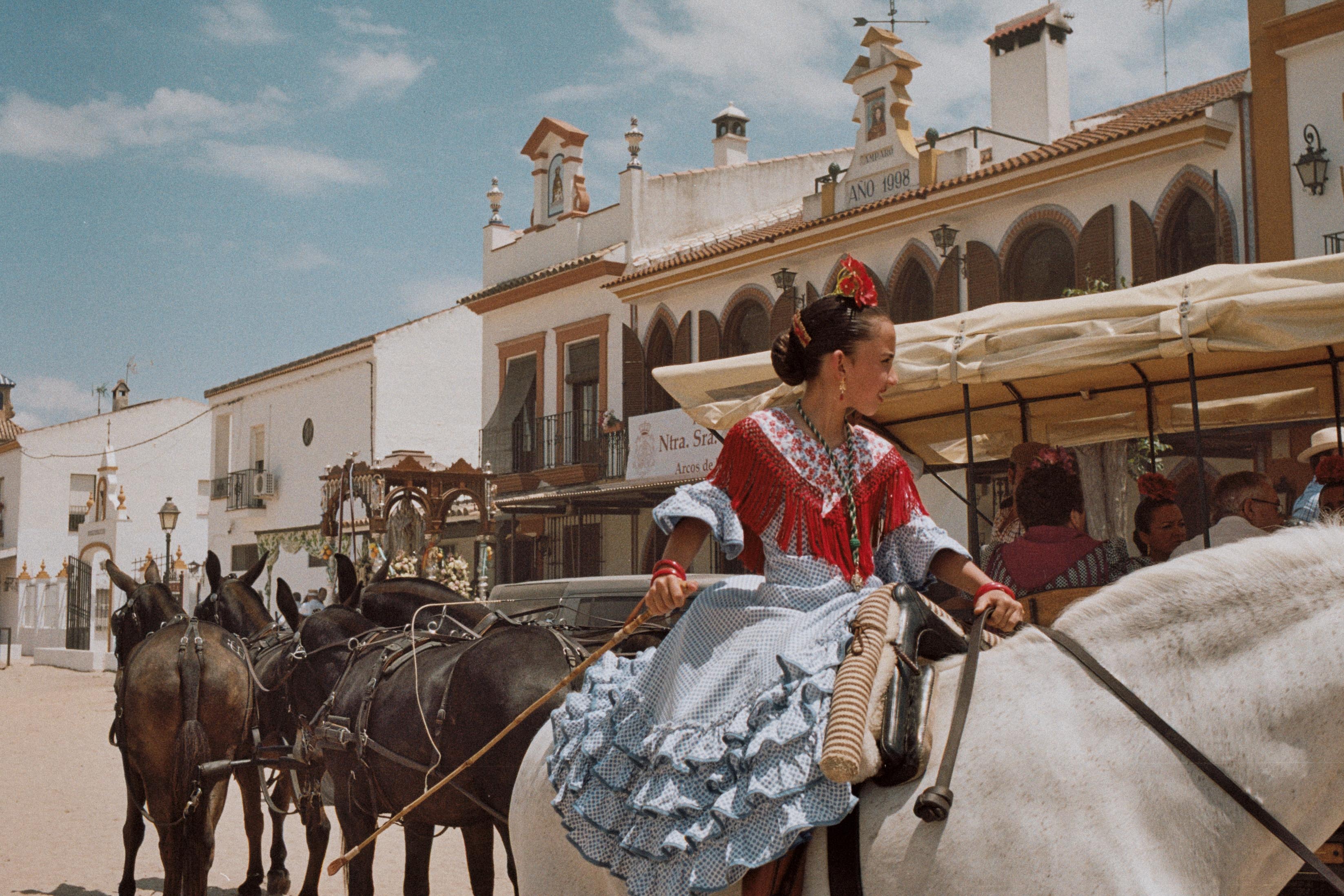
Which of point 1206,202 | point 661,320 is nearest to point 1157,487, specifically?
point 1206,202

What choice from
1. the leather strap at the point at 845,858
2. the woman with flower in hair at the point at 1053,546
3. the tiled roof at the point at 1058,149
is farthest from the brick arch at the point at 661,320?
the leather strap at the point at 845,858

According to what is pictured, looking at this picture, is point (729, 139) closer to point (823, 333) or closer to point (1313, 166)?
point (1313, 166)

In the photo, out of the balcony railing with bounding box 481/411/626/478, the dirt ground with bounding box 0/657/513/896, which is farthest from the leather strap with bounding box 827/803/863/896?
the balcony railing with bounding box 481/411/626/478

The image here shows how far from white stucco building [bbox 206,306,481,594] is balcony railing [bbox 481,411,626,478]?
558cm

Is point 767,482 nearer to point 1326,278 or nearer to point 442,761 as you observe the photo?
point 442,761

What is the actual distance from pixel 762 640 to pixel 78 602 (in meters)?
33.0

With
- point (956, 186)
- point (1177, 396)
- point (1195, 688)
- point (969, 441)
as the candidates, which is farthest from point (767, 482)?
point (956, 186)

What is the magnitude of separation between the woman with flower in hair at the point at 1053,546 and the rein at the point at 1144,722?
2.67 metres

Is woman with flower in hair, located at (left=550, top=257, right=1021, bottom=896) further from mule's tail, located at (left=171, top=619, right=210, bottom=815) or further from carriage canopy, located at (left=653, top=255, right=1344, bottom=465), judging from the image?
mule's tail, located at (left=171, top=619, right=210, bottom=815)

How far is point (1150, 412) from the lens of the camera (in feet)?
20.5

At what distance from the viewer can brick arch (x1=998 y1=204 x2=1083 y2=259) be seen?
14.8 m

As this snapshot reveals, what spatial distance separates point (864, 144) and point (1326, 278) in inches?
531

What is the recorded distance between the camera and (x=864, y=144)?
17625 millimetres

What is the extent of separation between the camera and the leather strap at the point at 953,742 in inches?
90.7
